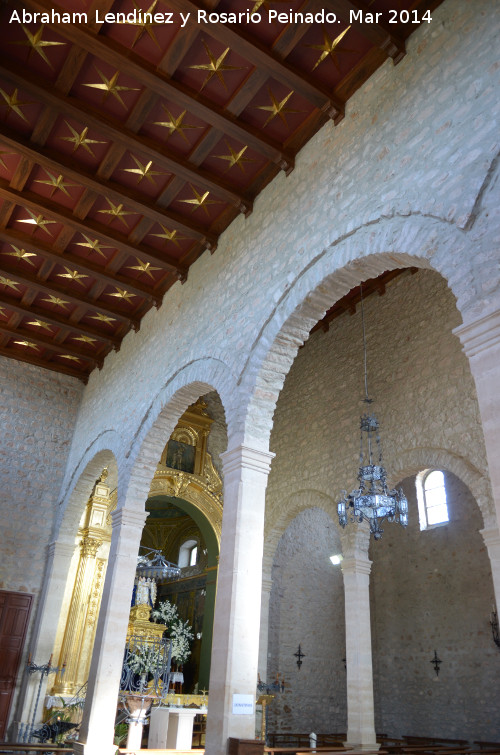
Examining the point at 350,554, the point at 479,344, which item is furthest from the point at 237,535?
the point at 350,554

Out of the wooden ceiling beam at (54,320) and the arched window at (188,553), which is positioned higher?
the wooden ceiling beam at (54,320)

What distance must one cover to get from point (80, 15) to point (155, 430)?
5.79 metres

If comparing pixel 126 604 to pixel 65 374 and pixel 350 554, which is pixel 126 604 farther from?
pixel 65 374

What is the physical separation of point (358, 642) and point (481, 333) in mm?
7418

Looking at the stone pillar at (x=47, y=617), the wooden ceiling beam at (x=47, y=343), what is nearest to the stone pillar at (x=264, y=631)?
the stone pillar at (x=47, y=617)

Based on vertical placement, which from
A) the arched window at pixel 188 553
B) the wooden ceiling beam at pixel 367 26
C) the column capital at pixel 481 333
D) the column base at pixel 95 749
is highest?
the wooden ceiling beam at pixel 367 26

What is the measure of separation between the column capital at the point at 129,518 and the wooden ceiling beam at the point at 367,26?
7.24 metres

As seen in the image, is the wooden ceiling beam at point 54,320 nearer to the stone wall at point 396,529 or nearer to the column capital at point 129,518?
the stone wall at point 396,529

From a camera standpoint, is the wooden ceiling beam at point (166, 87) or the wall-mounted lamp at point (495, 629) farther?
the wall-mounted lamp at point (495, 629)

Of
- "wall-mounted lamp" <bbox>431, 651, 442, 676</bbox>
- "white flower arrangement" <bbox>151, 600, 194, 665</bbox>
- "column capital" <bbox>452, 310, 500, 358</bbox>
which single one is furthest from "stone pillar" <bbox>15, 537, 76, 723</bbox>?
"column capital" <bbox>452, 310, 500, 358</bbox>

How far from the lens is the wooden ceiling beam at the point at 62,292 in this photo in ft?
35.1

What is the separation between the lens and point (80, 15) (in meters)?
6.50

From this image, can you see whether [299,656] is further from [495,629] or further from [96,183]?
[96,183]

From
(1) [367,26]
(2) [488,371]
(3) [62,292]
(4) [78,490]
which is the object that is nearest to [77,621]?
(4) [78,490]
